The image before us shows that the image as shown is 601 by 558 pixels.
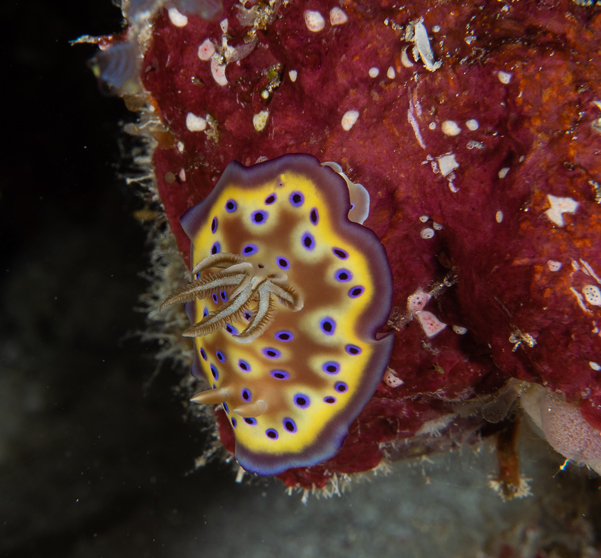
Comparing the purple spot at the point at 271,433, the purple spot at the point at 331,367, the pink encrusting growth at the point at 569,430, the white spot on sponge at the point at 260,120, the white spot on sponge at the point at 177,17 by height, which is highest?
the white spot on sponge at the point at 177,17

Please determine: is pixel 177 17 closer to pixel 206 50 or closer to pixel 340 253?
pixel 206 50

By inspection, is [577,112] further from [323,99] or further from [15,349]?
[15,349]

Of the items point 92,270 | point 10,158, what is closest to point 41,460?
point 92,270

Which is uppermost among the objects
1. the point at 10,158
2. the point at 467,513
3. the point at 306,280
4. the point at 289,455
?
the point at 10,158

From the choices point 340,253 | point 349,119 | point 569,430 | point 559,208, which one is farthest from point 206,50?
point 569,430

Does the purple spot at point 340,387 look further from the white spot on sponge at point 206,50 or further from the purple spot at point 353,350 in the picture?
the white spot on sponge at point 206,50

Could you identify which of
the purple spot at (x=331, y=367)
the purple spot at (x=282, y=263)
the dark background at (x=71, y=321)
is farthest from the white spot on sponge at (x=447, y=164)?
the dark background at (x=71, y=321)

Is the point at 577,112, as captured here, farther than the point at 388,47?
No

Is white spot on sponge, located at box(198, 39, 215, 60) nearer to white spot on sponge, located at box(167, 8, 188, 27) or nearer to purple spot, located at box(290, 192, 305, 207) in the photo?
white spot on sponge, located at box(167, 8, 188, 27)
